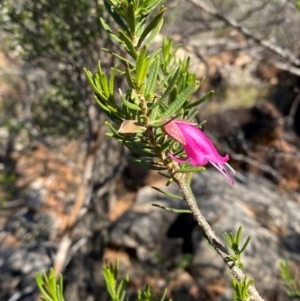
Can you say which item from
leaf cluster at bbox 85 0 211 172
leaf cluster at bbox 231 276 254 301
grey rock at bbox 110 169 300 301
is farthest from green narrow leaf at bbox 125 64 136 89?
grey rock at bbox 110 169 300 301

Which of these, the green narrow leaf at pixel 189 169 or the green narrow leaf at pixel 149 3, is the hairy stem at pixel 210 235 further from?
the green narrow leaf at pixel 149 3

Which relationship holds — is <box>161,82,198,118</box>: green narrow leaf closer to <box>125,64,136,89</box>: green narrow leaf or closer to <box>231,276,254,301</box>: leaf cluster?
<box>125,64,136,89</box>: green narrow leaf

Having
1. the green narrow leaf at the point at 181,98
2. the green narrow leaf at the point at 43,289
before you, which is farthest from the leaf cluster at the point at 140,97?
the green narrow leaf at the point at 43,289

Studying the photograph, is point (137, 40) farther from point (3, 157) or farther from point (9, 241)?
point (3, 157)

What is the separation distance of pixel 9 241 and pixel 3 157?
2.21 m

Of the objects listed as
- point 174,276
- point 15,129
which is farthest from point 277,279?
point 15,129

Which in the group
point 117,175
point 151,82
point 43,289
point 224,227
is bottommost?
point 224,227

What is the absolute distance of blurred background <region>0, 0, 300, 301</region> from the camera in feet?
9.27

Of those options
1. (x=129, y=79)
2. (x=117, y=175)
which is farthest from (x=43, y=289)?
(x=117, y=175)

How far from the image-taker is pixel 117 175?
163 inches

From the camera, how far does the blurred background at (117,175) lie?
111 inches

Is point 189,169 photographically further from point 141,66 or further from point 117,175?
point 117,175

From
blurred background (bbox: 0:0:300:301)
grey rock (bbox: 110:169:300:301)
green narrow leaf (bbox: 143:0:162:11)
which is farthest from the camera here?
grey rock (bbox: 110:169:300:301)

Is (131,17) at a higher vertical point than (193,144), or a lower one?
higher
